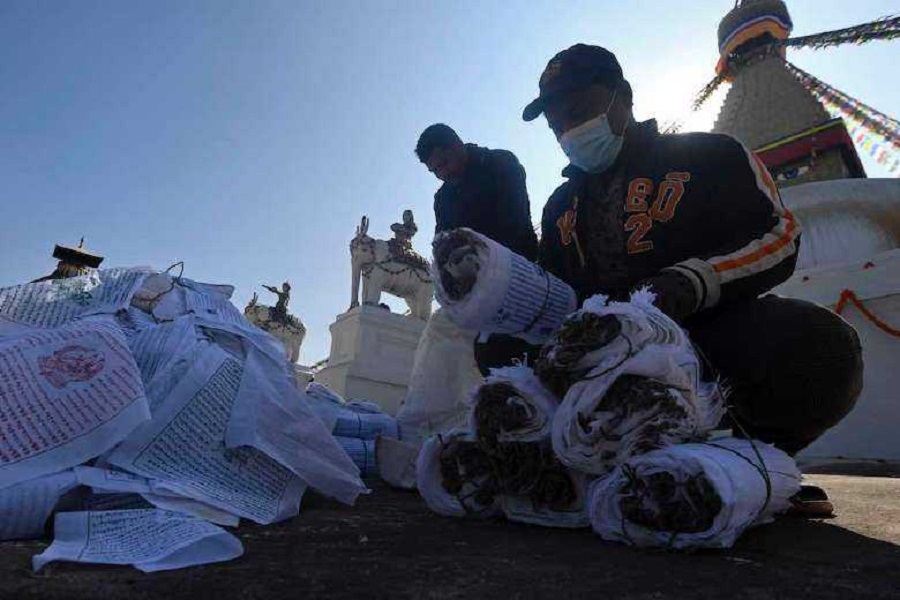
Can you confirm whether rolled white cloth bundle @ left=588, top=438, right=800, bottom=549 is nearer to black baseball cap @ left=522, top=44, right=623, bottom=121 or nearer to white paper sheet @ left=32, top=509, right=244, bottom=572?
white paper sheet @ left=32, top=509, right=244, bottom=572

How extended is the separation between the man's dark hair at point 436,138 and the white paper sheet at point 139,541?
188cm

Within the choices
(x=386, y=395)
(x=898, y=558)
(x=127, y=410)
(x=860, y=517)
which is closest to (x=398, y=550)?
(x=127, y=410)

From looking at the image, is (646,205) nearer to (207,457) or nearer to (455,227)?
(455,227)

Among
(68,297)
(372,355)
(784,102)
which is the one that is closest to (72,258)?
(68,297)

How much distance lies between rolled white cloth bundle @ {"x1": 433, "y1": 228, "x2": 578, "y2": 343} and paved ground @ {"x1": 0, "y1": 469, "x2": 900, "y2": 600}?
1.54ft

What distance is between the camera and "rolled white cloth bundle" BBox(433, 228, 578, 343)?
4.13 ft

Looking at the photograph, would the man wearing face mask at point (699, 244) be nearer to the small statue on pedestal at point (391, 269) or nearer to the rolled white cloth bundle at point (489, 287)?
the rolled white cloth bundle at point (489, 287)

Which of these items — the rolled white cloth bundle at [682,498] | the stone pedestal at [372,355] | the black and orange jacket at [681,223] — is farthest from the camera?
the stone pedestal at [372,355]

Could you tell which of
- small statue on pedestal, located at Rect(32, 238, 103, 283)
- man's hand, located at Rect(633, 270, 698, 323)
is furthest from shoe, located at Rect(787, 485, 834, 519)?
small statue on pedestal, located at Rect(32, 238, 103, 283)

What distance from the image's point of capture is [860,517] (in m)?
1.50

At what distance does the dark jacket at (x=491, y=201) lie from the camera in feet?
7.68

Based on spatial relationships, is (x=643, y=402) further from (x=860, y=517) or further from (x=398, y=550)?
(x=860, y=517)

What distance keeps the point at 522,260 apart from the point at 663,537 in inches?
26.9

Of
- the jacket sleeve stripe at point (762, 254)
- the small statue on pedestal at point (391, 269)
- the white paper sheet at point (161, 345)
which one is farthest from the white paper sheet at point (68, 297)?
the small statue on pedestal at point (391, 269)
